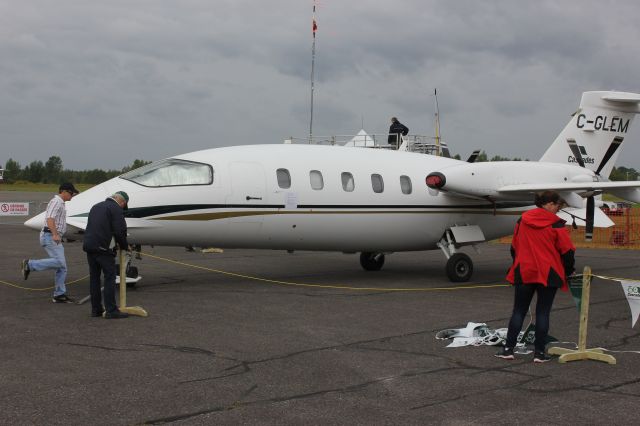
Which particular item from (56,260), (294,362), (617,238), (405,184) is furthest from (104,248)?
(617,238)

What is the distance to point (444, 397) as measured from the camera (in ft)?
22.3

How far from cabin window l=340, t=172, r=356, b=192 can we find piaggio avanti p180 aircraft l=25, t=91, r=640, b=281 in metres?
0.02

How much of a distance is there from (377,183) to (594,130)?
7.24 meters

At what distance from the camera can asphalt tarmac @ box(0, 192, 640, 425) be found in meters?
6.29

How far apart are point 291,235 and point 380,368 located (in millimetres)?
7318

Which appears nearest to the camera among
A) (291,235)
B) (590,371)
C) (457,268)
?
(590,371)

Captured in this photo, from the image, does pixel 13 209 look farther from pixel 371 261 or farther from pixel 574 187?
pixel 574 187

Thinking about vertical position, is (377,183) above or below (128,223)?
above

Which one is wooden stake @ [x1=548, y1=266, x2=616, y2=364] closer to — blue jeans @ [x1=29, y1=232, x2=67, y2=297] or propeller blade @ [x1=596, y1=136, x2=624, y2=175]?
blue jeans @ [x1=29, y1=232, x2=67, y2=297]

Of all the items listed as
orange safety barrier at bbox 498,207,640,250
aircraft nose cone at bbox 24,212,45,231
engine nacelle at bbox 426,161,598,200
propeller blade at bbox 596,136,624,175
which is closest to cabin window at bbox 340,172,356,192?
engine nacelle at bbox 426,161,598,200

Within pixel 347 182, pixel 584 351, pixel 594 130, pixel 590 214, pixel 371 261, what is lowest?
pixel 584 351

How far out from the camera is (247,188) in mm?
14422

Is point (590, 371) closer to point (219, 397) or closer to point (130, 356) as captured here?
point (219, 397)

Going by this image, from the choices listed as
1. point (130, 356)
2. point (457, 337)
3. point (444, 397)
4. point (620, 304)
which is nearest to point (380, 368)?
point (444, 397)
